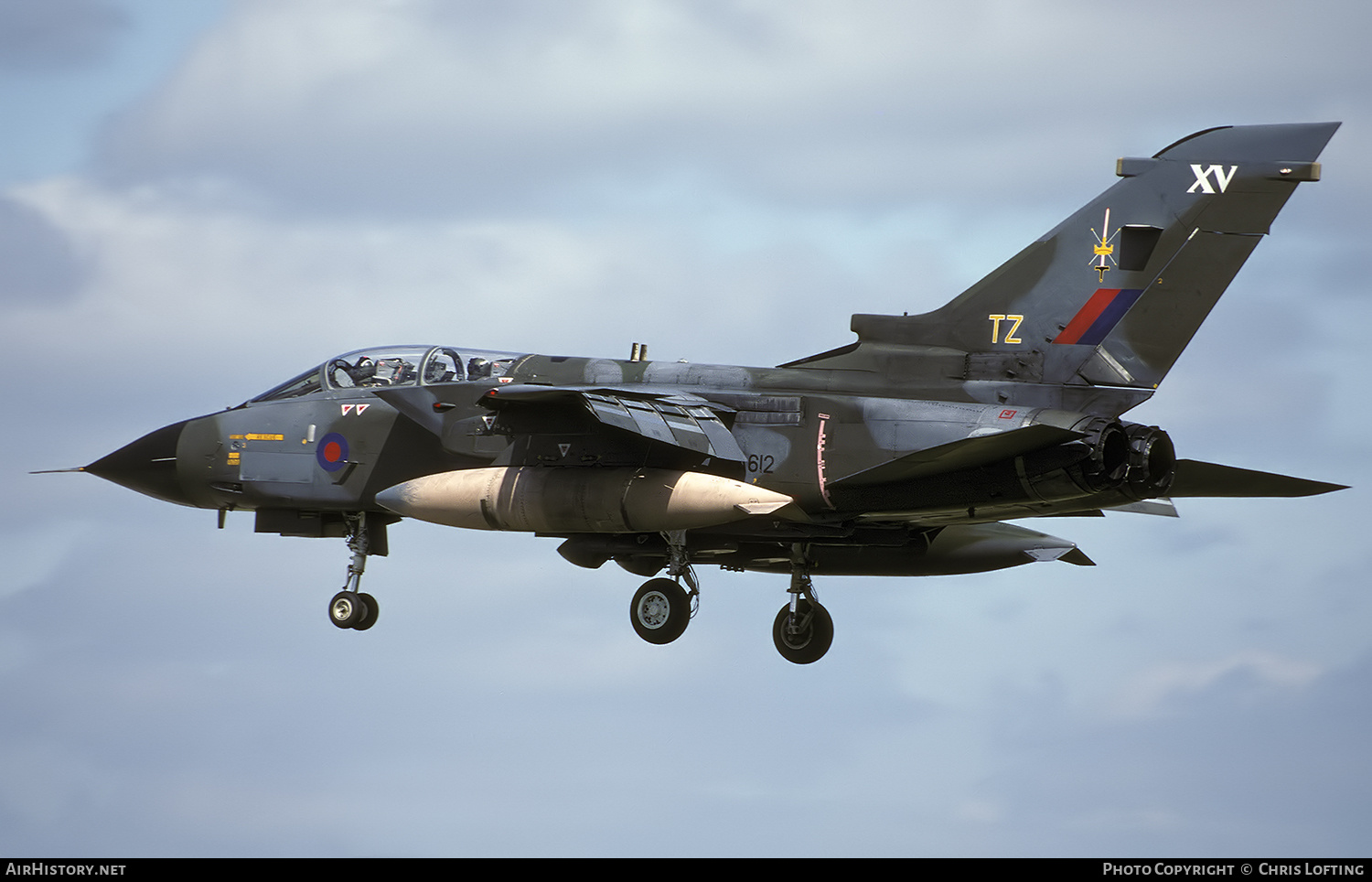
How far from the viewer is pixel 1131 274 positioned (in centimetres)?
1861

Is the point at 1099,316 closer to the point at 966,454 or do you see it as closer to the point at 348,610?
the point at 966,454

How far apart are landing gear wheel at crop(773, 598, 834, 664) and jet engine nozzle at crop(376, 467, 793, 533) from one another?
3.08 meters

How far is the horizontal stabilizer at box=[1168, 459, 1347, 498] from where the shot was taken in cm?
1756

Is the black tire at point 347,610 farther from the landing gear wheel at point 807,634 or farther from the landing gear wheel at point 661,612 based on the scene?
the landing gear wheel at point 807,634

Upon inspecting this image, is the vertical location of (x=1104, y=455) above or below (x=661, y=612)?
above

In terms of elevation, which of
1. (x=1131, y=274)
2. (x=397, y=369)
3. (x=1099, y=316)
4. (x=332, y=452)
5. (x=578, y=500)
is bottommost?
(x=578, y=500)

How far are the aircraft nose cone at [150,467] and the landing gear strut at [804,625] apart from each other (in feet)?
24.9

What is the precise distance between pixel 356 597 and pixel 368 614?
251 millimetres

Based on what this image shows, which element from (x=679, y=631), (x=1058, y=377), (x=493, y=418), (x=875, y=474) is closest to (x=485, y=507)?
(x=493, y=418)

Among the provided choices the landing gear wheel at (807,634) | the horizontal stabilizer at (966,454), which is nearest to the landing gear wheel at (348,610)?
the landing gear wheel at (807,634)

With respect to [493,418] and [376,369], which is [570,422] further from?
[376,369]

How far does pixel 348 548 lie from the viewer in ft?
70.1

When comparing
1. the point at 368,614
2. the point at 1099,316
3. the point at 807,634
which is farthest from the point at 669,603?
the point at 1099,316

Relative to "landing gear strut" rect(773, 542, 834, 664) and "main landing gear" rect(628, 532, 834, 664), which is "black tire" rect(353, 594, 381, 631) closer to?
"main landing gear" rect(628, 532, 834, 664)
